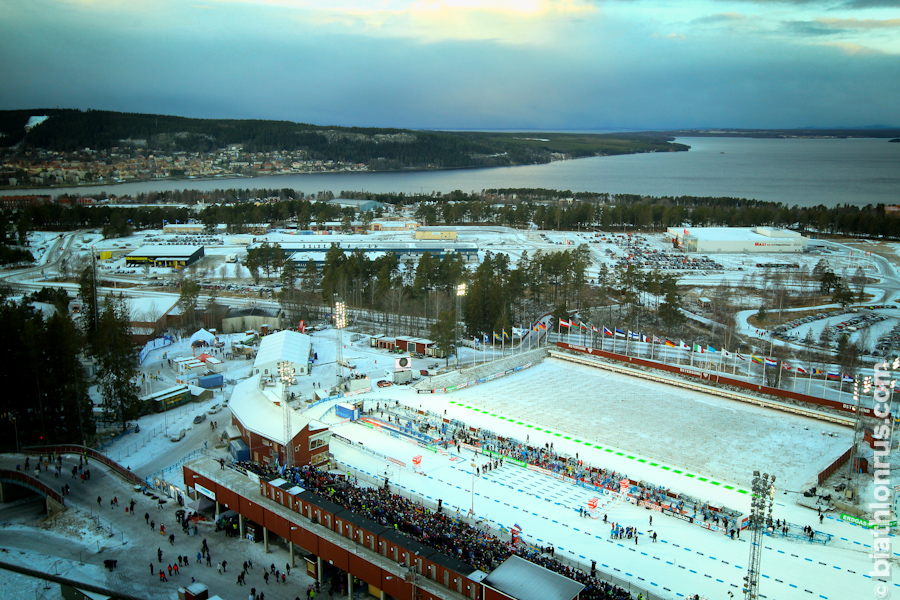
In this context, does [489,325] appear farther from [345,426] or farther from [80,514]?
[80,514]

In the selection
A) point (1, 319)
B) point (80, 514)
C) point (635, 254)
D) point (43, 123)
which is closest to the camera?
point (80, 514)

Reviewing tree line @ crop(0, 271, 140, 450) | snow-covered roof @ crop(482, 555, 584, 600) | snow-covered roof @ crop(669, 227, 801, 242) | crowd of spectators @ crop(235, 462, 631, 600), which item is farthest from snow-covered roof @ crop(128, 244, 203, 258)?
snow-covered roof @ crop(482, 555, 584, 600)

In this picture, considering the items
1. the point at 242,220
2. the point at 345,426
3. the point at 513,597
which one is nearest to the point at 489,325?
the point at 345,426

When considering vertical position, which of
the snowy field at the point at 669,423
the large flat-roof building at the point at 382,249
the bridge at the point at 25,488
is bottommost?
the bridge at the point at 25,488

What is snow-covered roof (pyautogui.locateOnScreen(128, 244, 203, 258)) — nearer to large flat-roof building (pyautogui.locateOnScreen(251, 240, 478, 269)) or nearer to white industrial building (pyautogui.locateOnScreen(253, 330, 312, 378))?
large flat-roof building (pyautogui.locateOnScreen(251, 240, 478, 269))

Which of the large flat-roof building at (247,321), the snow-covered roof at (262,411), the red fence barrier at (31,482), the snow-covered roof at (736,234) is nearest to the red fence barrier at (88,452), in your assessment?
the red fence barrier at (31,482)

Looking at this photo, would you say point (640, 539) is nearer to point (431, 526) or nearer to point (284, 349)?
point (431, 526)

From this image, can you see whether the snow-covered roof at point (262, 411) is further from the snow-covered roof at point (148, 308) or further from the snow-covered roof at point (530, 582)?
the snow-covered roof at point (148, 308)
